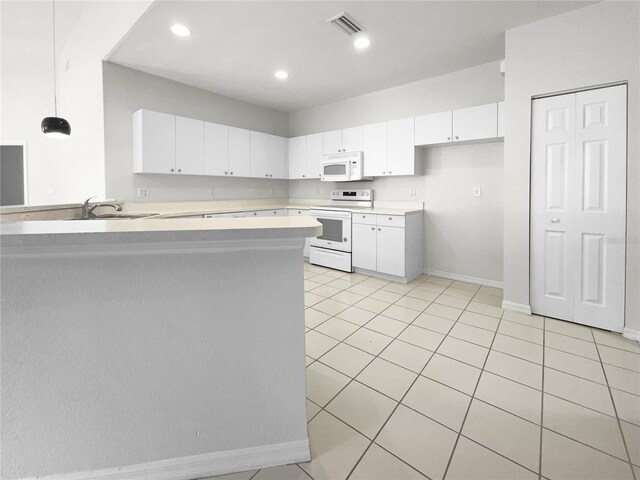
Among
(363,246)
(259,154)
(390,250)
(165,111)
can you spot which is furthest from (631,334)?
(165,111)

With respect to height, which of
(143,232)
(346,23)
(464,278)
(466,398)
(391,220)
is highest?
(346,23)

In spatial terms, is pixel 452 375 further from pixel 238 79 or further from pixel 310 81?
pixel 238 79

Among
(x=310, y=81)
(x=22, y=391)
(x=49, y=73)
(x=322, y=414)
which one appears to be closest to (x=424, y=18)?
(x=310, y=81)

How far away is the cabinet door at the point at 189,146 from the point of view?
4102 millimetres

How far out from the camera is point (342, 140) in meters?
4.88

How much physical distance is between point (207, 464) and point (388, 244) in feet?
10.6

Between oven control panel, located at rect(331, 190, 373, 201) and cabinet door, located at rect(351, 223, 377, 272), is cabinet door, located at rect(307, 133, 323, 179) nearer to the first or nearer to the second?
oven control panel, located at rect(331, 190, 373, 201)

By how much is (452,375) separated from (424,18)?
9.50 feet

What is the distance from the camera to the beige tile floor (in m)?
1.30

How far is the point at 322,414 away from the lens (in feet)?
5.25

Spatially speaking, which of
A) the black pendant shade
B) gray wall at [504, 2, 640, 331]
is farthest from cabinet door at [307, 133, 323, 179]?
the black pendant shade

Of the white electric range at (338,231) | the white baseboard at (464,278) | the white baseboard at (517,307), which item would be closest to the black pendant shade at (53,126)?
the white electric range at (338,231)

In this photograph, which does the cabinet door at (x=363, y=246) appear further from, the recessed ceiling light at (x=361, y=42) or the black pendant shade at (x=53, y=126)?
the black pendant shade at (x=53, y=126)

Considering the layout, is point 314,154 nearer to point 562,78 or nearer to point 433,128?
point 433,128
